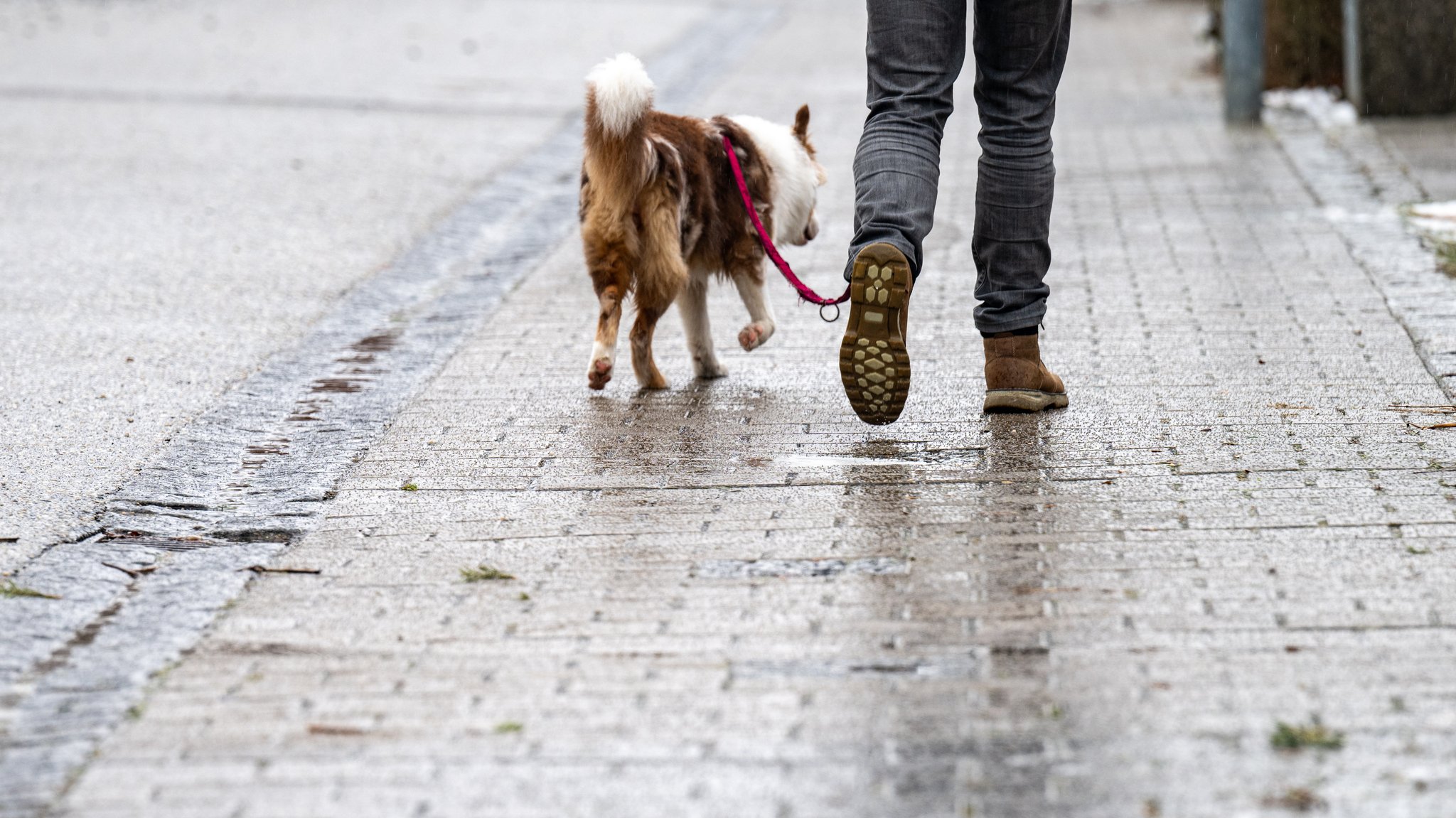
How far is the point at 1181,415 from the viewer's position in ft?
14.4

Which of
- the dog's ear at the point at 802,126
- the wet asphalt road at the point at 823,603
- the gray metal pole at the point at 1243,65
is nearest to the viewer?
the wet asphalt road at the point at 823,603

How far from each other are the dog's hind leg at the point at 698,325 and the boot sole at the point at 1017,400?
2.98 ft

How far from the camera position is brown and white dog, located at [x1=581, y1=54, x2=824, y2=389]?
4.48m

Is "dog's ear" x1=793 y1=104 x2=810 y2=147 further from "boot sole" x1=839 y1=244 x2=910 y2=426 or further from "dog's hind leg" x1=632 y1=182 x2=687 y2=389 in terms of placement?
"boot sole" x1=839 y1=244 x2=910 y2=426

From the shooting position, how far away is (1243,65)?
951 cm

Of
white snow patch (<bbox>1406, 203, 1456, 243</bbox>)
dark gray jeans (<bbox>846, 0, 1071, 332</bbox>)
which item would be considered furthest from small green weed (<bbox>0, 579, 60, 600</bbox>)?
white snow patch (<bbox>1406, 203, 1456, 243</bbox>)

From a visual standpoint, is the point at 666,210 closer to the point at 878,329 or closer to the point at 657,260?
the point at 657,260

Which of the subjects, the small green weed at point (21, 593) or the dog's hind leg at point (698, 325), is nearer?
the small green weed at point (21, 593)

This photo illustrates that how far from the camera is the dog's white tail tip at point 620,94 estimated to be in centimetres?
438

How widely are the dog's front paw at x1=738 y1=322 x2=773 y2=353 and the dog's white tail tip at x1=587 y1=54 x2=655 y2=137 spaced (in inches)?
31.3

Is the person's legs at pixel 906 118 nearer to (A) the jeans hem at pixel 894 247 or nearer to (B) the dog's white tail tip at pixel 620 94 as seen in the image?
(A) the jeans hem at pixel 894 247

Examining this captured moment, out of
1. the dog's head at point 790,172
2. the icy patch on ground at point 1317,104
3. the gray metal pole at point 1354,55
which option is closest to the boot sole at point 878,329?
the dog's head at point 790,172

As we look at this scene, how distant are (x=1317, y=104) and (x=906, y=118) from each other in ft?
22.2

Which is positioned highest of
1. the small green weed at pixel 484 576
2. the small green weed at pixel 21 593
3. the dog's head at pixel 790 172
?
the dog's head at pixel 790 172
